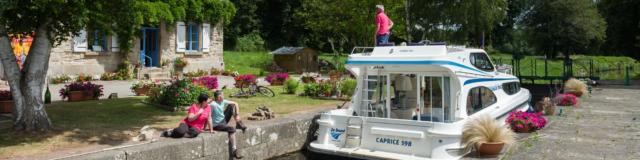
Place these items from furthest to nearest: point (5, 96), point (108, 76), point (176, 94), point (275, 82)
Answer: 1. point (108, 76)
2. point (275, 82)
3. point (176, 94)
4. point (5, 96)

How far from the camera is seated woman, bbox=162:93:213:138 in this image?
9.23 m

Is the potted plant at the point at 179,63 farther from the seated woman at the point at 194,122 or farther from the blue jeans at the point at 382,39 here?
the seated woman at the point at 194,122

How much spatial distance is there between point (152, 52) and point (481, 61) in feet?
60.0

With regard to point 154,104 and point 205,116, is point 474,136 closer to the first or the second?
point 205,116

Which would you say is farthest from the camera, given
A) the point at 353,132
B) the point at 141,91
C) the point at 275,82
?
the point at 275,82

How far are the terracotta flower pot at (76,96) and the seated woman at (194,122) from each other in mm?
5815

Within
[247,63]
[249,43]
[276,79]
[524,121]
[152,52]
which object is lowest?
[524,121]

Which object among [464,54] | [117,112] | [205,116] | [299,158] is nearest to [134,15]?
[205,116]

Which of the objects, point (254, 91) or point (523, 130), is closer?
point (523, 130)

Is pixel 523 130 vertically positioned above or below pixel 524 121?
below

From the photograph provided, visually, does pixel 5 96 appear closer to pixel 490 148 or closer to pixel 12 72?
pixel 12 72

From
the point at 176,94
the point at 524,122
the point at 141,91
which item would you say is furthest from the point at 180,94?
the point at 524,122

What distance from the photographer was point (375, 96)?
430 inches

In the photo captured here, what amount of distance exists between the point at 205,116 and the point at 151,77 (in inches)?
619
